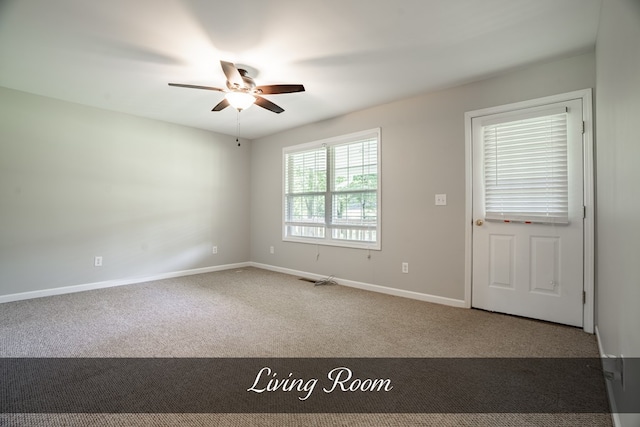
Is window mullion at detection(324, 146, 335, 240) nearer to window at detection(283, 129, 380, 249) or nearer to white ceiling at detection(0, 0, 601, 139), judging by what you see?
window at detection(283, 129, 380, 249)

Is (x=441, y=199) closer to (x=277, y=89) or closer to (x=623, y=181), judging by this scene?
(x=623, y=181)

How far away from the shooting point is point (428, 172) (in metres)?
3.40

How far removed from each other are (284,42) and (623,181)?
238 cm

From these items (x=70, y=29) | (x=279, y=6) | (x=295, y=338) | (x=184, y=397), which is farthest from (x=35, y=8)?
(x=295, y=338)

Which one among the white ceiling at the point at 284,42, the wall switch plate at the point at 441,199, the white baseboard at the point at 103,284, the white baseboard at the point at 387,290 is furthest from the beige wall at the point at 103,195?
the wall switch plate at the point at 441,199

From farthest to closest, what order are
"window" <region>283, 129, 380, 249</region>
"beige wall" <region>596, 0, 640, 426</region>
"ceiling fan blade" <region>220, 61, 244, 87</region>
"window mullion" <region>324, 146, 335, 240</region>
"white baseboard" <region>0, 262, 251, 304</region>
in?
"window mullion" <region>324, 146, 335, 240</region> → "window" <region>283, 129, 380, 249</region> → "white baseboard" <region>0, 262, 251, 304</region> → "ceiling fan blade" <region>220, 61, 244, 87</region> → "beige wall" <region>596, 0, 640, 426</region>

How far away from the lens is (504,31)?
2227mm

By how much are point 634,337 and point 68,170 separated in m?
5.22

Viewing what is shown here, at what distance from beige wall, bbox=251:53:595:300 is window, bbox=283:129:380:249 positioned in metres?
0.16

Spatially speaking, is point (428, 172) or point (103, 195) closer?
point (428, 172)

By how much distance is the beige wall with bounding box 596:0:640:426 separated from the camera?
1.09m

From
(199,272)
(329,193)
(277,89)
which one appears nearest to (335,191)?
(329,193)

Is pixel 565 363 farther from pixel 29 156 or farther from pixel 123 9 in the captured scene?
pixel 29 156
